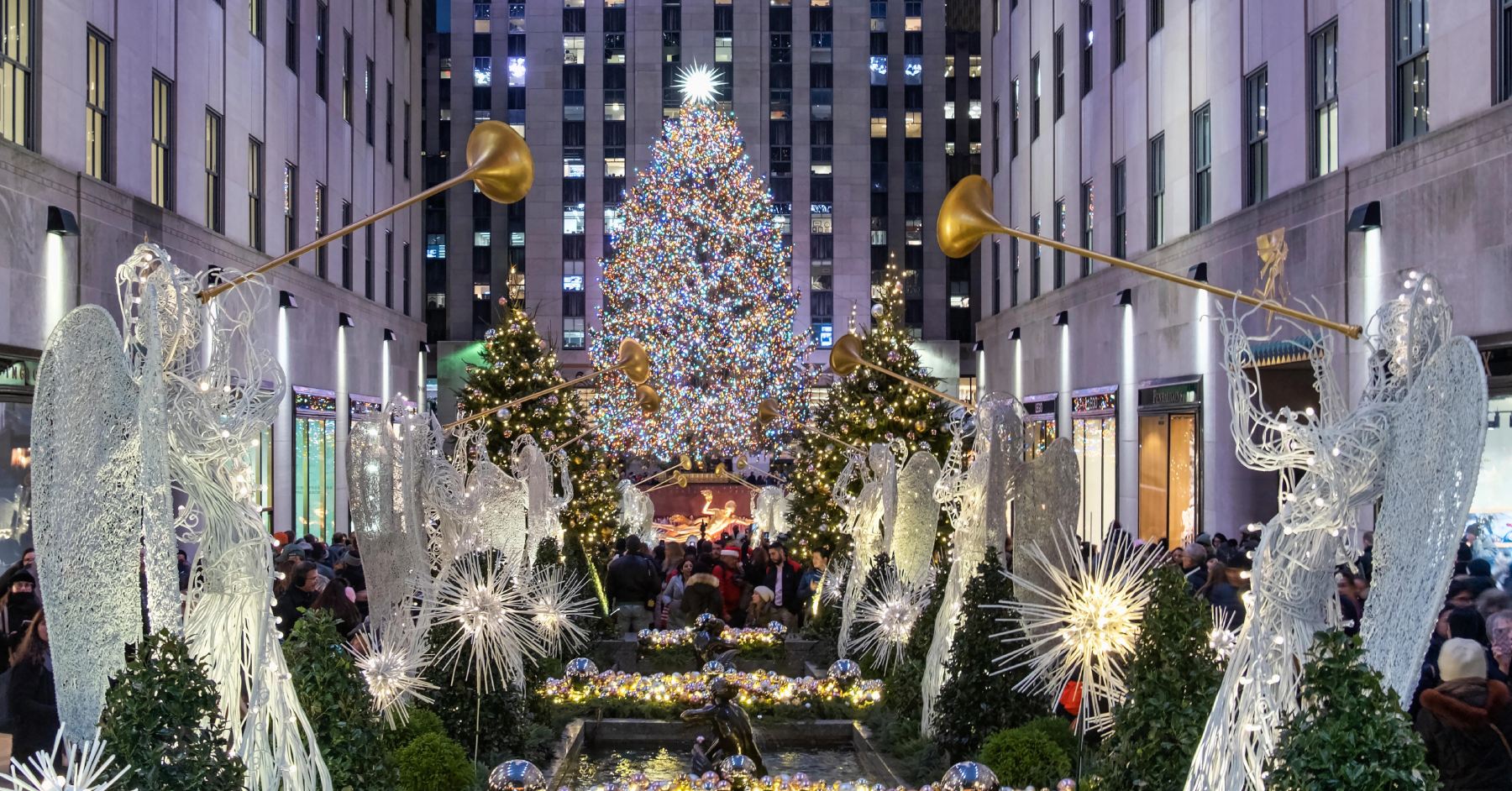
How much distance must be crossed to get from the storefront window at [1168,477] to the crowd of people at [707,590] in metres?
6.69

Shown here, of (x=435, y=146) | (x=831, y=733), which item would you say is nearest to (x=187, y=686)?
(x=831, y=733)

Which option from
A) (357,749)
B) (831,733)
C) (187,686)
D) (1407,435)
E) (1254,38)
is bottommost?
Answer: (831,733)

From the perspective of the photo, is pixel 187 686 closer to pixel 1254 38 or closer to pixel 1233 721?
pixel 1233 721

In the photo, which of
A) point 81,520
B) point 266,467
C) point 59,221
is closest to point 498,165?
point 81,520

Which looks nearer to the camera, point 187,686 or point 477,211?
point 187,686

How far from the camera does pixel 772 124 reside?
6231 centimetres

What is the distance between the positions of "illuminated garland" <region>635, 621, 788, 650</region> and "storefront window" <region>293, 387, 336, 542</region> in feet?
41.2

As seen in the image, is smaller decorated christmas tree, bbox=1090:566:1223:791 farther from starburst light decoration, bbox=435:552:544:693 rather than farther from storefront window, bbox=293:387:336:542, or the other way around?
storefront window, bbox=293:387:336:542

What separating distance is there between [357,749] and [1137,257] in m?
22.7

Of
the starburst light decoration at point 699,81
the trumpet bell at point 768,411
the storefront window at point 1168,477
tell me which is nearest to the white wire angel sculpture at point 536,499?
the storefront window at point 1168,477

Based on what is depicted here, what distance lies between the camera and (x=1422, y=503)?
18.8 ft

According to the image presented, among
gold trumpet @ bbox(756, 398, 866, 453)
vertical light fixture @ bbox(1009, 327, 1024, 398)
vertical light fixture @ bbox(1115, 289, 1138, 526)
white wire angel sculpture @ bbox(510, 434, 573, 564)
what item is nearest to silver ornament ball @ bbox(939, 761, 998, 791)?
white wire angel sculpture @ bbox(510, 434, 573, 564)

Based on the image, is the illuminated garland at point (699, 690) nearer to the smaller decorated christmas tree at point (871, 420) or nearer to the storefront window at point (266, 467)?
the smaller decorated christmas tree at point (871, 420)

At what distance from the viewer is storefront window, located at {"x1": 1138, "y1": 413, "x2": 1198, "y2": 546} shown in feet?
80.5
